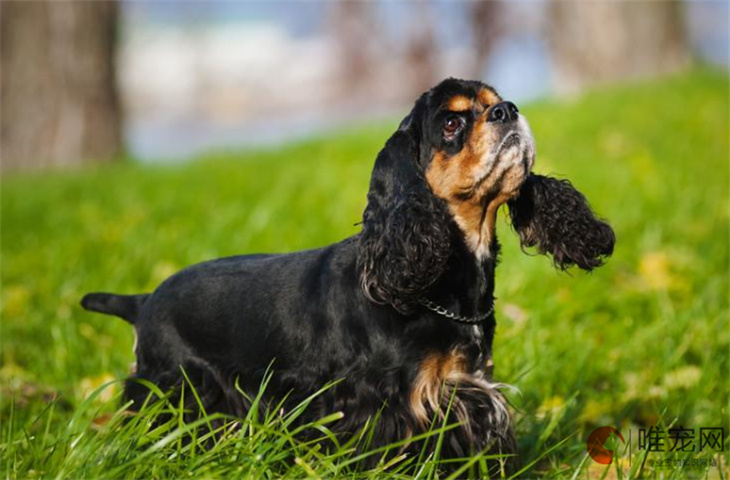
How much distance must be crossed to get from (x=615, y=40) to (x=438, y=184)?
339 inches

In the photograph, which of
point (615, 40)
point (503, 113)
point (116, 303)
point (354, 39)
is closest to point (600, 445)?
point (503, 113)

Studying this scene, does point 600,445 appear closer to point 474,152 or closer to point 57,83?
point 474,152

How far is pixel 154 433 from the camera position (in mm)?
2500

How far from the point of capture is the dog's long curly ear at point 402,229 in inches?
108

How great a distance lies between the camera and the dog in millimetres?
2775

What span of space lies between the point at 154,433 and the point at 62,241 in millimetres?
3889

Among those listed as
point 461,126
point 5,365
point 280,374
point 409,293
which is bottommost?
point 5,365

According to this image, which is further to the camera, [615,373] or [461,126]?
[615,373]

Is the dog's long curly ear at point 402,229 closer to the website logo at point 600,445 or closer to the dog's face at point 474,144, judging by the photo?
the dog's face at point 474,144

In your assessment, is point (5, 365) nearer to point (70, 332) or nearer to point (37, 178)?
point (70, 332)

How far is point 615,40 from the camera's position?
10.8 meters

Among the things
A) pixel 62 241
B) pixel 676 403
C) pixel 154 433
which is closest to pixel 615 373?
pixel 676 403

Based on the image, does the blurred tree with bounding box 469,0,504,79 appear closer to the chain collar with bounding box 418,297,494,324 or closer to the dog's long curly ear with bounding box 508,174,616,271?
the dog's long curly ear with bounding box 508,174,616,271

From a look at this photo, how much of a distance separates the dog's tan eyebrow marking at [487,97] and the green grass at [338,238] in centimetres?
56
